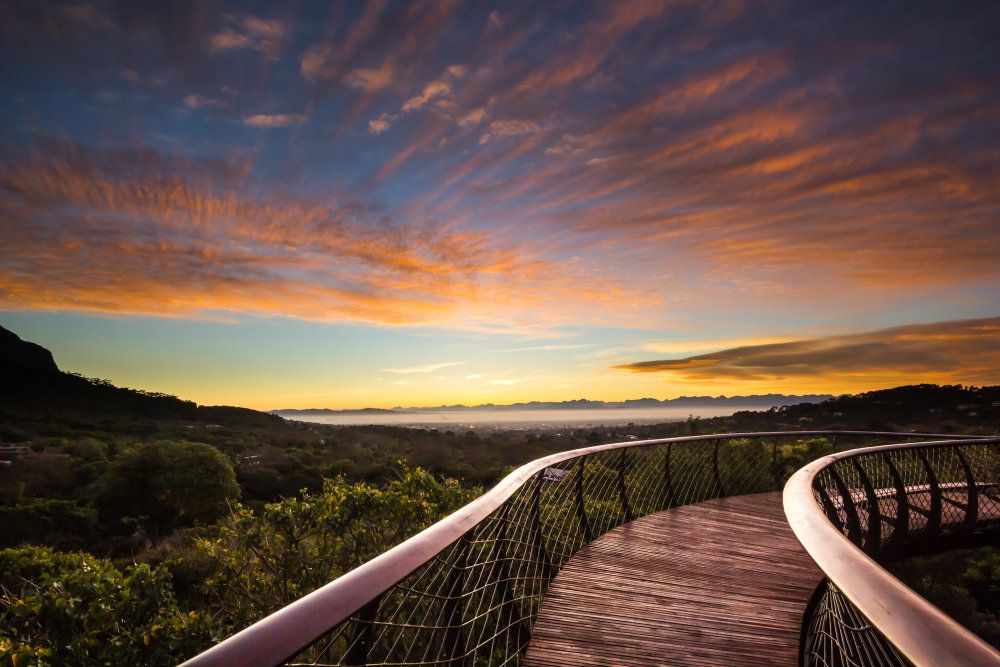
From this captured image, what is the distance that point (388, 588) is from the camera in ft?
3.70

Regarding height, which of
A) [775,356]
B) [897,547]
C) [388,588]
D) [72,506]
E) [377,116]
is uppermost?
[377,116]

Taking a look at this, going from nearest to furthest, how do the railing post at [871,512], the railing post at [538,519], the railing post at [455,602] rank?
the railing post at [455,602] → the railing post at [538,519] → the railing post at [871,512]

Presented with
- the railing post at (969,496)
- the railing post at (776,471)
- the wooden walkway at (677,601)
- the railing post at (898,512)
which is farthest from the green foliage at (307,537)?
the railing post at (969,496)

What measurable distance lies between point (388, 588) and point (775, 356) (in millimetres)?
33398

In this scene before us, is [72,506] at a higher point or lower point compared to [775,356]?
lower

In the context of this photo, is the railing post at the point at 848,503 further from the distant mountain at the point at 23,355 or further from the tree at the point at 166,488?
the distant mountain at the point at 23,355

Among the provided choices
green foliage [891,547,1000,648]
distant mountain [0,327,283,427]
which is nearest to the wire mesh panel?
green foliage [891,547,1000,648]

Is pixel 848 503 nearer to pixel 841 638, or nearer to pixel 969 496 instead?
pixel 841 638

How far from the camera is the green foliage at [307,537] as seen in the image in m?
7.53

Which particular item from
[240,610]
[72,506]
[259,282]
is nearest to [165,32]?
[240,610]

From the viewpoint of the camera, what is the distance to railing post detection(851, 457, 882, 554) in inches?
203

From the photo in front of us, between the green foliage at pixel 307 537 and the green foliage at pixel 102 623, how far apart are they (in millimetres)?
1029

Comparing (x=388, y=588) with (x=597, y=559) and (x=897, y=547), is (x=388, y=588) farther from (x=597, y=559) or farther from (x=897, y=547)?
(x=897, y=547)

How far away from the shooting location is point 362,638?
1196mm
